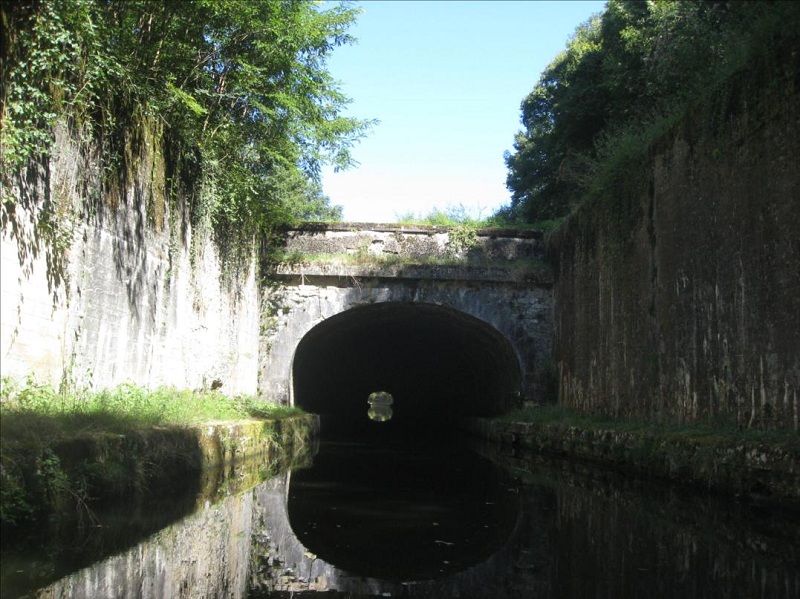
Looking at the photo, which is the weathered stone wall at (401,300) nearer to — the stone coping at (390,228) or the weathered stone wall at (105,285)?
the stone coping at (390,228)

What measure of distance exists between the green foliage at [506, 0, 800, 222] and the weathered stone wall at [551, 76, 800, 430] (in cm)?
50

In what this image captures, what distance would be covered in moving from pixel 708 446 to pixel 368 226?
33.0 feet

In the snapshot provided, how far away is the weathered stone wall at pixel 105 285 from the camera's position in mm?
6941

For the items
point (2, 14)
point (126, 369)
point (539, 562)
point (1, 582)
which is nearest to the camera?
point (1, 582)

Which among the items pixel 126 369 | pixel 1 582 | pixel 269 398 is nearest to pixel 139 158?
pixel 126 369

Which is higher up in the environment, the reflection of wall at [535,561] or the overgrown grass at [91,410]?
the overgrown grass at [91,410]

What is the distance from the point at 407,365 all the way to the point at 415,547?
81.5 ft

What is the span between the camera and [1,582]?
3738 mm

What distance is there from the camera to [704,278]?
9.59m

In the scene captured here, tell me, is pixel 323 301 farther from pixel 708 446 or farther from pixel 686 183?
pixel 708 446

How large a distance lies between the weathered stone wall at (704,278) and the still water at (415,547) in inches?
63.7

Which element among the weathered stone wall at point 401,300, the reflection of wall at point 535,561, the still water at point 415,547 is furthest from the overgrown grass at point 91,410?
the weathered stone wall at point 401,300

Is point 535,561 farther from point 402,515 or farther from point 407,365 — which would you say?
point 407,365

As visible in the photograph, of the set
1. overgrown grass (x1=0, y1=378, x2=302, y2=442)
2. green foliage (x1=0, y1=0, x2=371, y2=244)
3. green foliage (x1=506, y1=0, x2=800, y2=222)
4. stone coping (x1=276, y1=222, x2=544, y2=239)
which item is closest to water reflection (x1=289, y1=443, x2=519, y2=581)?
overgrown grass (x1=0, y1=378, x2=302, y2=442)
